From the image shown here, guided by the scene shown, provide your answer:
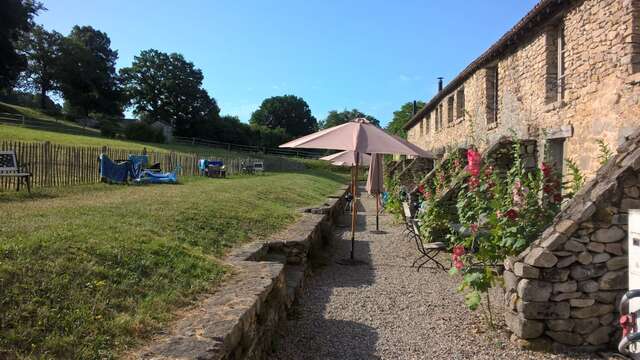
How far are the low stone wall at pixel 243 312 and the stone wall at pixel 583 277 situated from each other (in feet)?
7.56

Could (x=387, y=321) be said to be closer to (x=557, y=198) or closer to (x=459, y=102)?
(x=557, y=198)

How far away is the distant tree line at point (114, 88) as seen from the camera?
54406mm

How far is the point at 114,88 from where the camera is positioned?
5981 centimetres

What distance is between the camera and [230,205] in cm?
870

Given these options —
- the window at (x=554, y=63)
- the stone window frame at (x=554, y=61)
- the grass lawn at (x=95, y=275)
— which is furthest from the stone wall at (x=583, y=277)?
the window at (x=554, y=63)

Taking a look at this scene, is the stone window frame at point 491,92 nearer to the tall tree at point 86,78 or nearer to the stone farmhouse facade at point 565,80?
the stone farmhouse facade at point 565,80

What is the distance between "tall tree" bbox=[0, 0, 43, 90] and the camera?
33.3m

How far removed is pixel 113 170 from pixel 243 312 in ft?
39.0

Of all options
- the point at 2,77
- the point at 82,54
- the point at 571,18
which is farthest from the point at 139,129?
the point at 571,18

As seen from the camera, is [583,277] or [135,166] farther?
[135,166]

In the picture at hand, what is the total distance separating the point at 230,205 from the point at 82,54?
56774 mm

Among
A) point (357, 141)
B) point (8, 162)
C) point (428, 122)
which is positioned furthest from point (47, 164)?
point (428, 122)

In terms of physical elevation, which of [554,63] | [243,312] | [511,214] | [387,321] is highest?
[554,63]

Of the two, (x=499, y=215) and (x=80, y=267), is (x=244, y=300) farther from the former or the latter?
(x=499, y=215)
